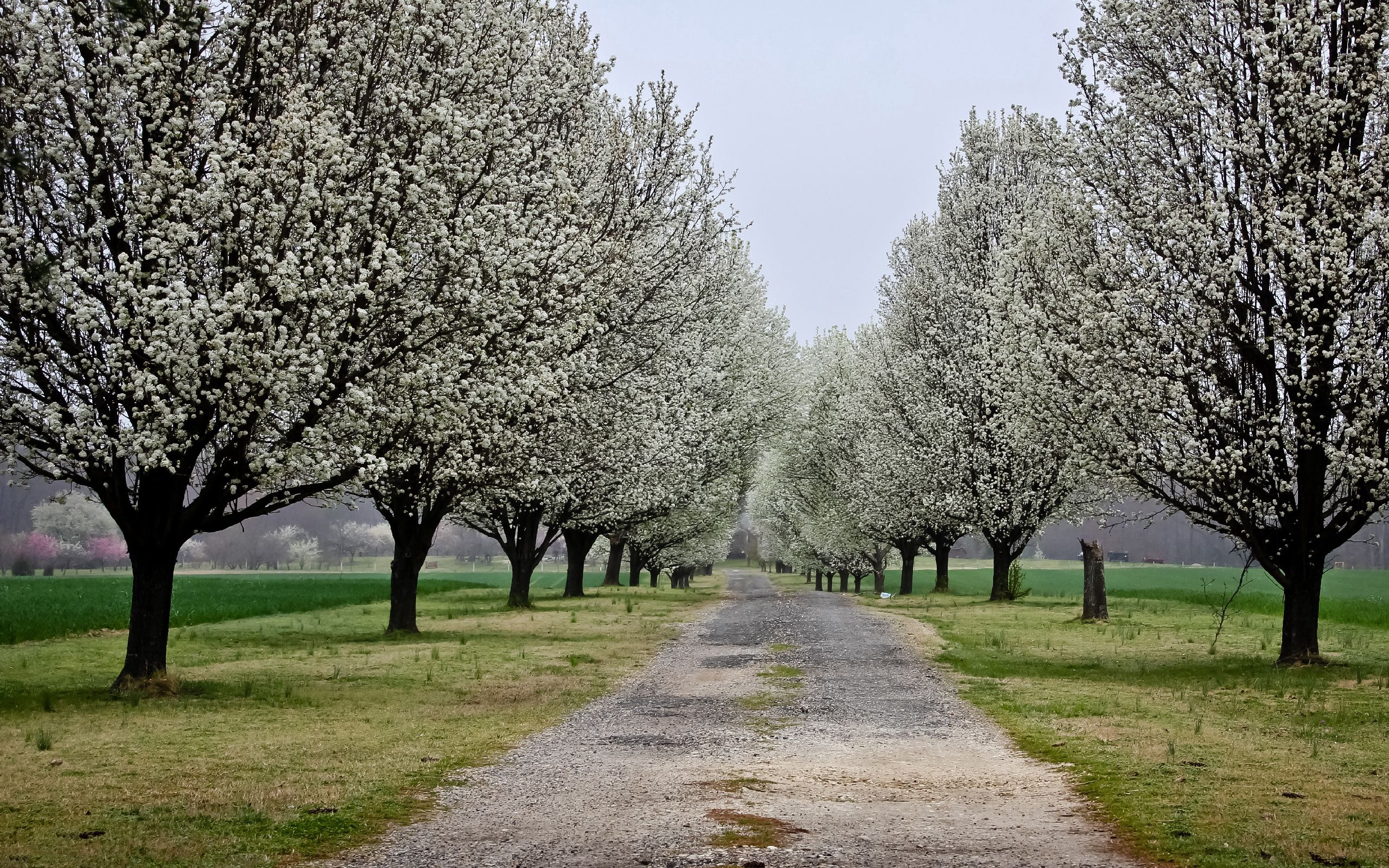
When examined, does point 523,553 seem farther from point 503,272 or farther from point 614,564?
point 503,272

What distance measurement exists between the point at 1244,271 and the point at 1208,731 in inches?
416

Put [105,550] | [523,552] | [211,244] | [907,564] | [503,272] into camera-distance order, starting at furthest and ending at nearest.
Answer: [105,550], [907,564], [523,552], [503,272], [211,244]

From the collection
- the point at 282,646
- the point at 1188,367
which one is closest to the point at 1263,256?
the point at 1188,367

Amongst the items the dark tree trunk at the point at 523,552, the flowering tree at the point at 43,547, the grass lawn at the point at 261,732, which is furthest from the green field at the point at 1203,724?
the flowering tree at the point at 43,547

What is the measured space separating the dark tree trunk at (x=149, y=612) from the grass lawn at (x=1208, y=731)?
516 inches

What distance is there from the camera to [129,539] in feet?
59.1

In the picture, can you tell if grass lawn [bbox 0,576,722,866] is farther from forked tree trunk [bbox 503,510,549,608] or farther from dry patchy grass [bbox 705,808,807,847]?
forked tree trunk [bbox 503,510,549,608]

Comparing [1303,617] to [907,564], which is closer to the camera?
[1303,617]

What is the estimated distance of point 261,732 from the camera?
14.4 meters

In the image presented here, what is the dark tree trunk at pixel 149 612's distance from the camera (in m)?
18.1

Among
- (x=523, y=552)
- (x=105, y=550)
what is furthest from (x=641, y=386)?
(x=105, y=550)

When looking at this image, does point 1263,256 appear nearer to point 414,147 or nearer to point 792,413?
point 414,147

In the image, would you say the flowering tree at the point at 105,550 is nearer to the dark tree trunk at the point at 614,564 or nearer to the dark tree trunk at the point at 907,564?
the dark tree trunk at the point at 614,564

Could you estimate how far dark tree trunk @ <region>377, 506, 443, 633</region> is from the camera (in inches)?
1208
